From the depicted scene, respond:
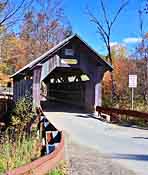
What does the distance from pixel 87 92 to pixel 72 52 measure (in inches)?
118

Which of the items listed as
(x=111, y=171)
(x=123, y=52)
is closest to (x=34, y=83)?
(x=111, y=171)

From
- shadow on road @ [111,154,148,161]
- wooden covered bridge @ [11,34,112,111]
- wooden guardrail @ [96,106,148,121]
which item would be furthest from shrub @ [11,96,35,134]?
wooden guardrail @ [96,106,148,121]

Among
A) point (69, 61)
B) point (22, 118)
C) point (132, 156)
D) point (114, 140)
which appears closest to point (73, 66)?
point (69, 61)

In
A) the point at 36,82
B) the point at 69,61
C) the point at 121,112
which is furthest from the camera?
the point at 69,61

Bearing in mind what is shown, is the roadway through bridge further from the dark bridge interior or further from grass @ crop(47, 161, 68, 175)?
the dark bridge interior

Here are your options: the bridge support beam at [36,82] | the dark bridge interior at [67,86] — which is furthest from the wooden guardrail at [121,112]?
the dark bridge interior at [67,86]

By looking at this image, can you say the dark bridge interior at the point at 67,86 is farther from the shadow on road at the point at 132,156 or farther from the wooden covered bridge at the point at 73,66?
the shadow on road at the point at 132,156

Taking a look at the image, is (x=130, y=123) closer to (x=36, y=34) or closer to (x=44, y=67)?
(x=44, y=67)

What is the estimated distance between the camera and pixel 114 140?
1165cm

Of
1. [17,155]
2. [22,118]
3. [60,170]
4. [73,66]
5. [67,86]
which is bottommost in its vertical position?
[60,170]

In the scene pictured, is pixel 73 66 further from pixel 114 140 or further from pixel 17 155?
pixel 17 155

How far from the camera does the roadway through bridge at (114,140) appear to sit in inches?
330

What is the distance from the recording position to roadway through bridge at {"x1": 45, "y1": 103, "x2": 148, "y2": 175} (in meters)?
8.38

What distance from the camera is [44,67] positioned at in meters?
19.8
